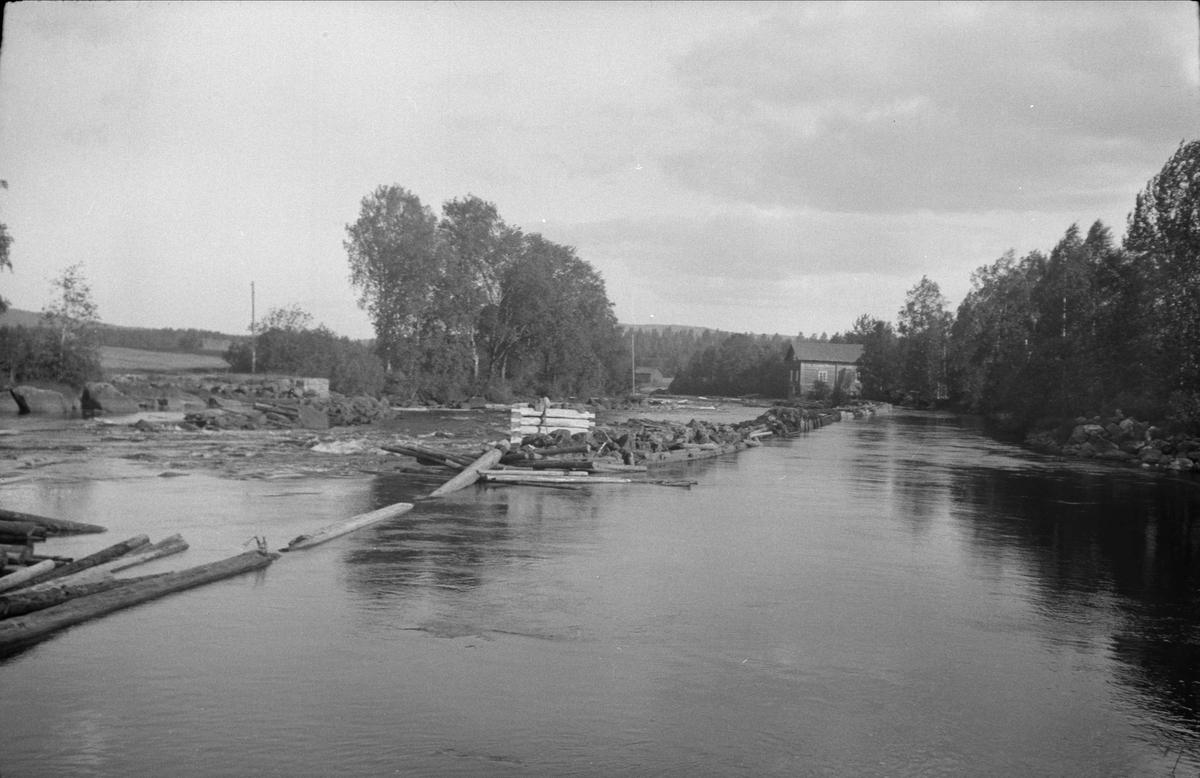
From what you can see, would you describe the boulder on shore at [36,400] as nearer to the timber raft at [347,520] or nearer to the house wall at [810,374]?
the timber raft at [347,520]

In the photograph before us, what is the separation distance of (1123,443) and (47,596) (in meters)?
34.4

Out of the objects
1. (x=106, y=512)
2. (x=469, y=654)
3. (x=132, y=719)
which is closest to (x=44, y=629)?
(x=132, y=719)

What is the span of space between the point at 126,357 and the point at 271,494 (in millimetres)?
65681

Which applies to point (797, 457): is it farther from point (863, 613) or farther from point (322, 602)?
point (322, 602)

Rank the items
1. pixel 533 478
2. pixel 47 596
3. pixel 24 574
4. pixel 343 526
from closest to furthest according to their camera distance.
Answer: pixel 47 596 → pixel 24 574 → pixel 343 526 → pixel 533 478

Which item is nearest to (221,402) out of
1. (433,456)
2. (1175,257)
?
(433,456)

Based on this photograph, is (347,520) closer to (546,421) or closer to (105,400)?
(546,421)

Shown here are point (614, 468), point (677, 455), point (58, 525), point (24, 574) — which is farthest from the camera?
point (677, 455)

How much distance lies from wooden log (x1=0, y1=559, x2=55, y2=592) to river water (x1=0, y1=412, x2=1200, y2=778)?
3.50 ft

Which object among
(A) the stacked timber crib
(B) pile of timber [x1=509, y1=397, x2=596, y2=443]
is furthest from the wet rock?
(A) the stacked timber crib

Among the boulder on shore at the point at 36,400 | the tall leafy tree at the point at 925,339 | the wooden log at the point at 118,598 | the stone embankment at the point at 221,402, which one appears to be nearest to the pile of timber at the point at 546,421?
the stone embankment at the point at 221,402

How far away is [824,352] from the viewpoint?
111438mm

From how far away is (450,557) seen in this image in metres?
12.3

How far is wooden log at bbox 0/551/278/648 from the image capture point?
316 inches
